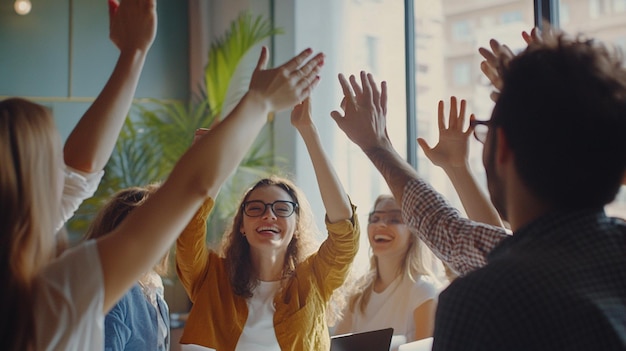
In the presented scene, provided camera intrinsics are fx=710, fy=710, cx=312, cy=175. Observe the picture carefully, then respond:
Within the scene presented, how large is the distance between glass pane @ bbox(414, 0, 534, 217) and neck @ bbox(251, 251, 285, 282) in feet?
5.91

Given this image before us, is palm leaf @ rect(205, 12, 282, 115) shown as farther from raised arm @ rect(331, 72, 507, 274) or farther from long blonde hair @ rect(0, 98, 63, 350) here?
long blonde hair @ rect(0, 98, 63, 350)

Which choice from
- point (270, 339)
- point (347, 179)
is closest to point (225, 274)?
point (270, 339)

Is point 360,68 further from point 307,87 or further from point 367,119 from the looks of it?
point 307,87

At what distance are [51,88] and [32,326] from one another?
15.4 feet

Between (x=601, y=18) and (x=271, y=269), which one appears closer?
(x=271, y=269)

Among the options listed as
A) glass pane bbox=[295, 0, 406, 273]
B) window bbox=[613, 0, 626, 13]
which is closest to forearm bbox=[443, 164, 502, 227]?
window bbox=[613, 0, 626, 13]

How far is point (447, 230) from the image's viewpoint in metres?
1.24

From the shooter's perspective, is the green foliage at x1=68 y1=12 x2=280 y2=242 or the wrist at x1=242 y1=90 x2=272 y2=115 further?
the green foliage at x1=68 y1=12 x2=280 y2=242

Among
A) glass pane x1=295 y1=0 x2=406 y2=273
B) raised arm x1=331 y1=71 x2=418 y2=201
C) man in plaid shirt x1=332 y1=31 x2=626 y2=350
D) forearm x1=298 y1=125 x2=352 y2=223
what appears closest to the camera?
man in plaid shirt x1=332 y1=31 x2=626 y2=350

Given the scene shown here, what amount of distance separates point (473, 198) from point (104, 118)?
809 mm

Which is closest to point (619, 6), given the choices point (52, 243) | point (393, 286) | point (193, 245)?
point (393, 286)

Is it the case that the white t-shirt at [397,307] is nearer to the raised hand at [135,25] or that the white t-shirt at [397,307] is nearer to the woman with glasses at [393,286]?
the woman with glasses at [393,286]

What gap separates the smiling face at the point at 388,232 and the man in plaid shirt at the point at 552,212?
2261mm

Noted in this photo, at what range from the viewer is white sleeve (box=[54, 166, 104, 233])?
125cm
